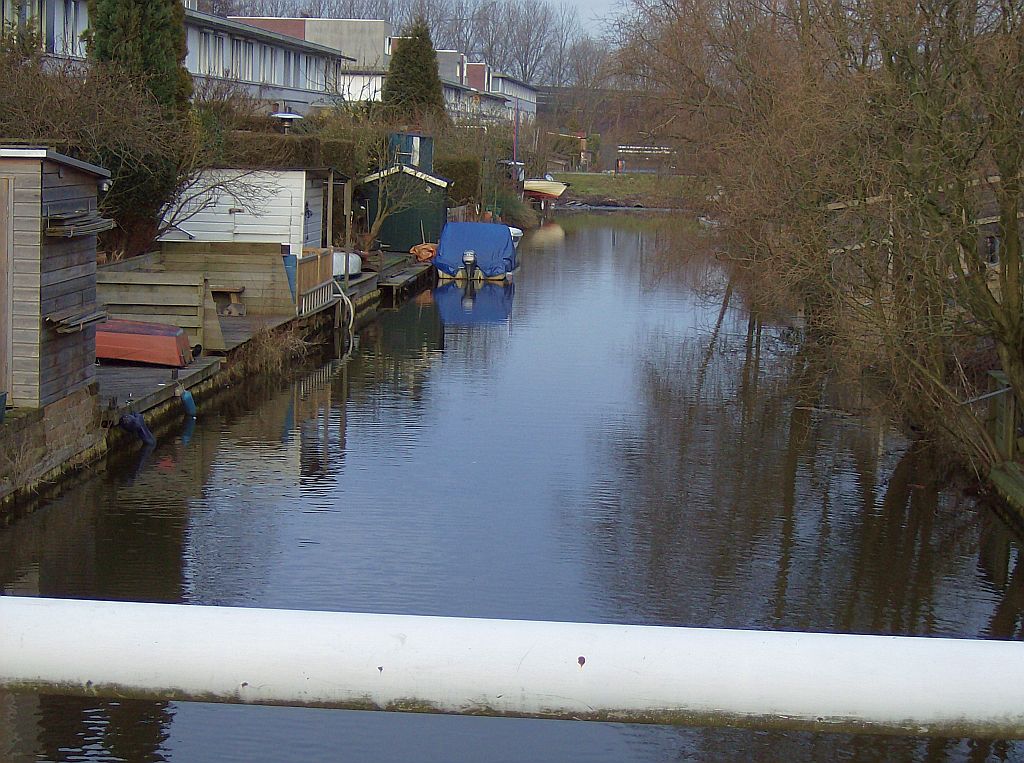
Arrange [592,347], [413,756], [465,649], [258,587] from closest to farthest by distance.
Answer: [465,649] < [413,756] < [258,587] < [592,347]

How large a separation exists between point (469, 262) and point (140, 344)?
19620 mm

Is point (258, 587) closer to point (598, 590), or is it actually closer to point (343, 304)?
point (598, 590)

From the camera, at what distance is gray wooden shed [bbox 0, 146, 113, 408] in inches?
464

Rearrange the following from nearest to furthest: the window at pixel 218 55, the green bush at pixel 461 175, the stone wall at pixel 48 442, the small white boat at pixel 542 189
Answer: the stone wall at pixel 48 442
the window at pixel 218 55
the green bush at pixel 461 175
the small white boat at pixel 542 189

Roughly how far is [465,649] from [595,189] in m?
77.2

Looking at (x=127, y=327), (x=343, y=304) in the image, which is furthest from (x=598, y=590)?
(x=343, y=304)

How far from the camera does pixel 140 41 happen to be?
72.2 feet

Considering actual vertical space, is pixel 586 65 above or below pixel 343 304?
above

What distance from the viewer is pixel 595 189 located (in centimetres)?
7750

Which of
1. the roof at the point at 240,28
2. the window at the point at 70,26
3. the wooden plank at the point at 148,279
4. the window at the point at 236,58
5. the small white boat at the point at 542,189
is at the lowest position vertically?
the wooden plank at the point at 148,279

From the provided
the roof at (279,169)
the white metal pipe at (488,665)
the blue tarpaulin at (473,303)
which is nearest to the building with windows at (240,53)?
the roof at (279,169)

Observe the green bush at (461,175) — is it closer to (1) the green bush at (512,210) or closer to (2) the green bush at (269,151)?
(1) the green bush at (512,210)

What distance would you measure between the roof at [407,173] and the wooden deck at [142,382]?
18294mm

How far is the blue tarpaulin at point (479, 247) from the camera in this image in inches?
1405
